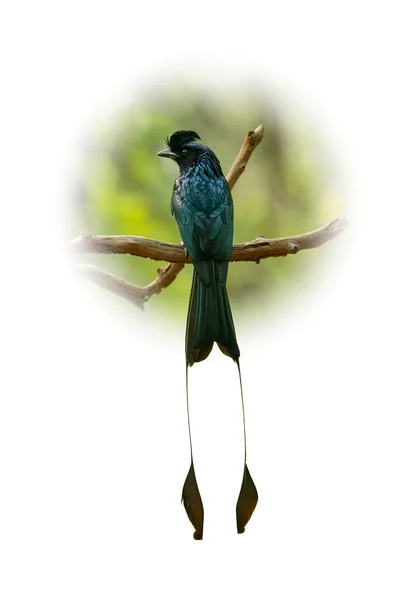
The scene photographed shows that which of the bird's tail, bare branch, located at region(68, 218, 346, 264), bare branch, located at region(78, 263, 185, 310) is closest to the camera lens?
the bird's tail

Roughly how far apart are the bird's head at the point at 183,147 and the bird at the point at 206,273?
66 millimetres

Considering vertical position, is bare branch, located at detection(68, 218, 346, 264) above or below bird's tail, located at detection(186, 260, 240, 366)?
above

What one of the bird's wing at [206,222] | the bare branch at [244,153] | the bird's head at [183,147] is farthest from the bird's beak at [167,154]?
the bare branch at [244,153]

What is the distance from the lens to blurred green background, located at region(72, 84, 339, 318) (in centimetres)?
257

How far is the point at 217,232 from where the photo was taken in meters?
2.40

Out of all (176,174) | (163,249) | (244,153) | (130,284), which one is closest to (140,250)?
(163,249)

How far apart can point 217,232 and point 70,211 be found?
0.54 meters

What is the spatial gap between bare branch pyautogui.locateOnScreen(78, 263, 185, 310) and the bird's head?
14.2 inches

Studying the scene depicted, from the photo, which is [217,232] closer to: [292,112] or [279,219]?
[279,219]

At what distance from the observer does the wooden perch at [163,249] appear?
2523 mm

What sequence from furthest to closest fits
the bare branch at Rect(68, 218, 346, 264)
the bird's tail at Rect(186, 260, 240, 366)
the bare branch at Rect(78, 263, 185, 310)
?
the bare branch at Rect(78, 263, 185, 310)
the bare branch at Rect(68, 218, 346, 264)
the bird's tail at Rect(186, 260, 240, 366)

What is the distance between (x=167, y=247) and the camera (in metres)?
2.52

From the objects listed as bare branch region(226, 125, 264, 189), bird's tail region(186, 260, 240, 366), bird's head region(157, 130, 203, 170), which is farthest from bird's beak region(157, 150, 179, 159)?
bird's tail region(186, 260, 240, 366)

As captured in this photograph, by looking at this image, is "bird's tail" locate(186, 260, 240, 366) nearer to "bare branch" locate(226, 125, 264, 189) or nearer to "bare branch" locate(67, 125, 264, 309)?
"bare branch" locate(67, 125, 264, 309)
